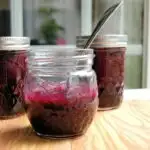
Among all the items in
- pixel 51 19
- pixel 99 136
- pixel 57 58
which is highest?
pixel 51 19

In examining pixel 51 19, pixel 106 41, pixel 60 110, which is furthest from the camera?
pixel 51 19

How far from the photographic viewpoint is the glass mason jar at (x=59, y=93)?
0.43m

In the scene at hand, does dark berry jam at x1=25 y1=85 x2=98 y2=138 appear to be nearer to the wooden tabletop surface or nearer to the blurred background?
the wooden tabletop surface

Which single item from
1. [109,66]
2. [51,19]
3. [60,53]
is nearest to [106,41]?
[109,66]

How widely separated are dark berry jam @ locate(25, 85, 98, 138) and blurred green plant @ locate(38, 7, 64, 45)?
1415 millimetres

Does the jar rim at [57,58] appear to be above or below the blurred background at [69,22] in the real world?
below

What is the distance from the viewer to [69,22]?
193 centimetres

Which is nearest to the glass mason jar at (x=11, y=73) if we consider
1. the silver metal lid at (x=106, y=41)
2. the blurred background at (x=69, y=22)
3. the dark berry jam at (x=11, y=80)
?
the dark berry jam at (x=11, y=80)

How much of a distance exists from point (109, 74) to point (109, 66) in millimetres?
15

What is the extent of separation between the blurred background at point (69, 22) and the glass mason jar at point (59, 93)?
1306mm

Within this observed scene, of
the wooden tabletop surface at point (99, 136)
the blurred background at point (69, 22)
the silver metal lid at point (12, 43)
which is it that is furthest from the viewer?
the blurred background at point (69, 22)

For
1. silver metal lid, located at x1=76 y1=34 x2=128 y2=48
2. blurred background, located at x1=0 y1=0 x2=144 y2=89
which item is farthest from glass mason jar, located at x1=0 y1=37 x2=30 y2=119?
blurred background, located at x1=0 y1=0 x2=144 y2=89

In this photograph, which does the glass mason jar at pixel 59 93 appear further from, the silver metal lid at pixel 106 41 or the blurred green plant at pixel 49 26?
the blurred green plant at pixel 49 26

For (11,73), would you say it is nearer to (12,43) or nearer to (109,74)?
(12,43)
